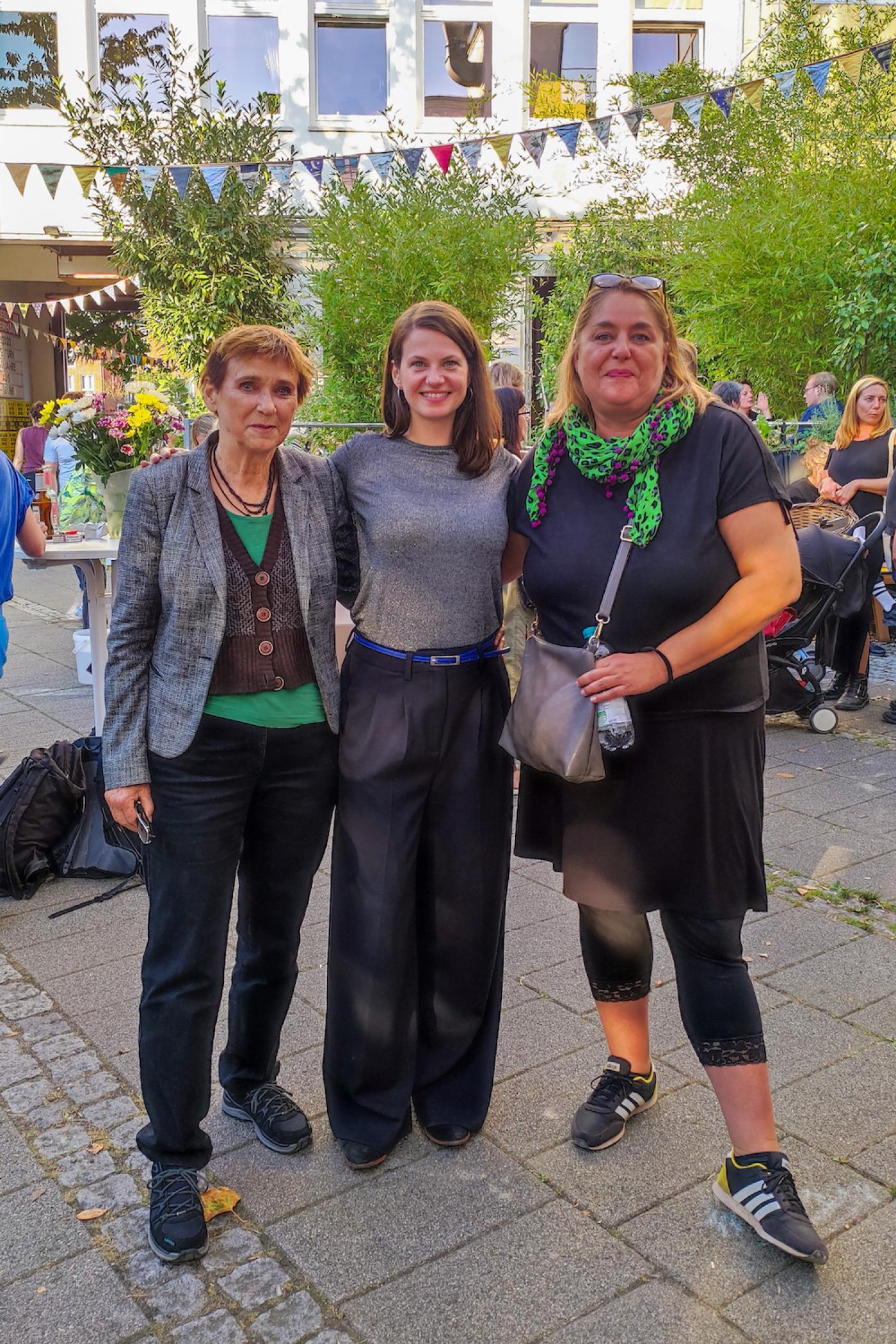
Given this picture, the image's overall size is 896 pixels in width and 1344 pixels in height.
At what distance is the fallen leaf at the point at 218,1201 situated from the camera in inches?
103

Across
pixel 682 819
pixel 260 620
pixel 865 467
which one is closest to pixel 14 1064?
pixel 260 620

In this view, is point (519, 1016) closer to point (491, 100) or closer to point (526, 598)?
point (526, 598)

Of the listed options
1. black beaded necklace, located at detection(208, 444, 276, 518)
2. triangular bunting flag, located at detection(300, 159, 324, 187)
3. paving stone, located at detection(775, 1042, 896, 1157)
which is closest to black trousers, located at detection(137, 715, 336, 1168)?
black beaded necklace, located at detection(208, 444, 276, 518)

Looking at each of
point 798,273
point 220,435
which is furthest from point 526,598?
point 798,273

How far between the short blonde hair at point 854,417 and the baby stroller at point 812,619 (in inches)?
60.1

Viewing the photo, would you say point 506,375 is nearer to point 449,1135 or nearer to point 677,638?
point 677,638

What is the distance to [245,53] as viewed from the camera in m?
17.8

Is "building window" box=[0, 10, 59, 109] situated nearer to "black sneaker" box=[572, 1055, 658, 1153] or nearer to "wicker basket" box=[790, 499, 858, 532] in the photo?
"wicker basket" box=[790, 499, 858, 532]

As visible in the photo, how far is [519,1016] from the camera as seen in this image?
3520 mm

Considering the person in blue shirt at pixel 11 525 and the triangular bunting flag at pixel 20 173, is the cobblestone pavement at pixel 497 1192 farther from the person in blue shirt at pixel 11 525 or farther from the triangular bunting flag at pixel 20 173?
the triangular bunting flag at pixel 20 173

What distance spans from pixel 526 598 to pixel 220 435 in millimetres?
804

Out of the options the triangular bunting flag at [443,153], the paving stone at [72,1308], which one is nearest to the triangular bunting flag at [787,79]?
the triangular bunting flag at [443,153]

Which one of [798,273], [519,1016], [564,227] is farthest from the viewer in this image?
[564,227]

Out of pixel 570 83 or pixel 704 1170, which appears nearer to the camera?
pixel 704 1170
